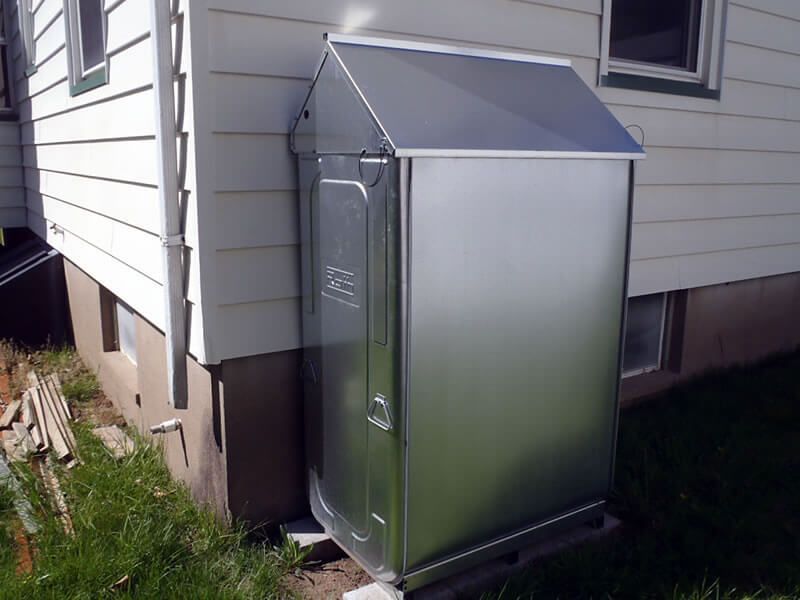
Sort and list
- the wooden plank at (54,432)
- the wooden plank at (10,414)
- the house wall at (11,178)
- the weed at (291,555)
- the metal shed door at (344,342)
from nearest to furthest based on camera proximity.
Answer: the metal shed door at (344,342) < the weed at (291,555) < the wooden plank at (54,432) < the wooden plank at (10,414) < the house wall at (11,178)

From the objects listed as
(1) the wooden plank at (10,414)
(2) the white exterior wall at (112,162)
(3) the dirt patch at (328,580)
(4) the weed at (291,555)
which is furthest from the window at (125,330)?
(3) the dirt patch at (328,580)

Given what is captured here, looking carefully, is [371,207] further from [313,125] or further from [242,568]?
[242,568]

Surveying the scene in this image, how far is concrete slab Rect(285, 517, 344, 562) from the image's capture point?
294cm

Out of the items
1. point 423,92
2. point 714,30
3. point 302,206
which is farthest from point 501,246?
point 714,30

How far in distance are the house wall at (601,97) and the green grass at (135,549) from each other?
29.8 inches

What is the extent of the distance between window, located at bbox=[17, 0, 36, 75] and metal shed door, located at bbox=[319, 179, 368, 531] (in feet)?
14.8

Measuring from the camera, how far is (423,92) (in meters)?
2.53

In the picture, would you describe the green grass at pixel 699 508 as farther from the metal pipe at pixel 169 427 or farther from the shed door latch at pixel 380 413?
the metal pipe at pixel 169 427

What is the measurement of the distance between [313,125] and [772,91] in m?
3.48

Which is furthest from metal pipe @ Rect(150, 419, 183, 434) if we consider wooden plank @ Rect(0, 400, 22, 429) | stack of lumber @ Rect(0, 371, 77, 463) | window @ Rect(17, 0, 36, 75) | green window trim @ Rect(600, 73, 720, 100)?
window @ Rect(17, 0, 36, 75)

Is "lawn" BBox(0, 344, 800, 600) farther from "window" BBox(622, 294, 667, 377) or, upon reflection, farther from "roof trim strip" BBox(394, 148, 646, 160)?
"roof trim strip" BBox(394, 148, 646, 160)

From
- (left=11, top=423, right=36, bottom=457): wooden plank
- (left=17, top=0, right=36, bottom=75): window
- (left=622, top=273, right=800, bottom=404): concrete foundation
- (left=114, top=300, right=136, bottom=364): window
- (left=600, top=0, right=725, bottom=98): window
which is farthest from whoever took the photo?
(left=17, top=0, right=36, bottom=75): window

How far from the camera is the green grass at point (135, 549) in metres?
2.58

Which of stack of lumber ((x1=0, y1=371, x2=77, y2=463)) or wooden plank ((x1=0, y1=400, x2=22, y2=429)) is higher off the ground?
stack of lumber ((x1=0, y1=371, x2=77, y2=463))
